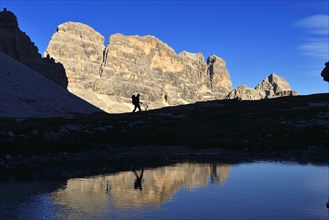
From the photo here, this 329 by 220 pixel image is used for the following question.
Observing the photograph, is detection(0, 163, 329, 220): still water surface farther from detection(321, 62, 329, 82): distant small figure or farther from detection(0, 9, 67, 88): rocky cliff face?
detection(0, 9, 67, 88): rocky cliff face

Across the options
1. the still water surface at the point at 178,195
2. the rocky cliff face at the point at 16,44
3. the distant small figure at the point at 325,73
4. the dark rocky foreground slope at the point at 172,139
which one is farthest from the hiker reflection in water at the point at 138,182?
the rocky cliff face at the point at 16,44

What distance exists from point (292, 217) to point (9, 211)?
11.0 meters

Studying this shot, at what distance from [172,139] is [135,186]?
2421 cm

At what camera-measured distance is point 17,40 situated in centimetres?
17550

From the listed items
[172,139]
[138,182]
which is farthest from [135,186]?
[172,139]

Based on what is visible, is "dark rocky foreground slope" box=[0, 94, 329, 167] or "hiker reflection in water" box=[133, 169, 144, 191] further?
"dark rocky foreground slope" box=[0, 94, 329, 167]

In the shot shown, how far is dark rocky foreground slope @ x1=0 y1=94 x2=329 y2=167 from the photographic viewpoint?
34.7 meters

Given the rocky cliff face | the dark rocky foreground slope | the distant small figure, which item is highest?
the rocky cliff face

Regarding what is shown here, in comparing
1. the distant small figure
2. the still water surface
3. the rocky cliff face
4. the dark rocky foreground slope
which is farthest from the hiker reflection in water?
the rocky cliff face

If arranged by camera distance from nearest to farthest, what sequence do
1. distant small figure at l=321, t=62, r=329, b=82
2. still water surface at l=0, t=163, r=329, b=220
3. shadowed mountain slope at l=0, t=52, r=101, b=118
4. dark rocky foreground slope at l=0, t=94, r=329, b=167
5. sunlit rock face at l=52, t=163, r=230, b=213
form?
still water surface at l=0, t=163, r=329, b=220 → sunlit rock face at l=52, t=163, r=230, b=213 → dark rocky foreground slope at l=0, t=94, r=329, b=167 → distant small figure at l=321, t=62, r=329, b=82 → shadowed mountain slope at l=0, t=52, r=101, b=118

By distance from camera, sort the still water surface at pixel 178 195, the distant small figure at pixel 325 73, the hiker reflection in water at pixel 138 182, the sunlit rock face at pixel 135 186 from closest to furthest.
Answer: the still water surface at pixel 178 195 → the sunlit rock face at pixel 135 186 → the hiker reflection in water at pixel 138 182 → the distant small figure at pixel 325 73

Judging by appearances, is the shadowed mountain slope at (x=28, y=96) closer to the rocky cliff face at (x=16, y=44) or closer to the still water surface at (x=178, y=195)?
the still water surface at (x=178, y=195)

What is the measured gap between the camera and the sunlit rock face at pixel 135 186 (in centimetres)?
1716

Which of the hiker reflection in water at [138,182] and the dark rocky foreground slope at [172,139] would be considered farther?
the dark rocky foreground slope at [172,139]
